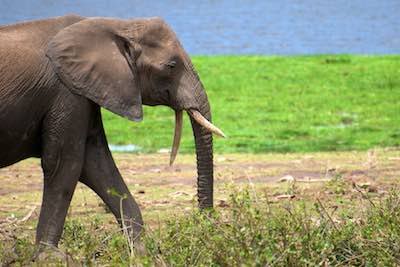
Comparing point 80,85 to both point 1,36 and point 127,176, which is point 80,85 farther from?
point 127,176

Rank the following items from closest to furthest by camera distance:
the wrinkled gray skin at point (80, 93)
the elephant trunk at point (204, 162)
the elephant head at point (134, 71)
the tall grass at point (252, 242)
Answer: the tall grass at point (252, 242) → the wrinkled gray skin at point (80, 93) → the elephant head at point (134, 71) → the elephant trunk at point (204, 162)

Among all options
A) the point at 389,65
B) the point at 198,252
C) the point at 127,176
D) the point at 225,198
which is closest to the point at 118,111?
the point at 198,252

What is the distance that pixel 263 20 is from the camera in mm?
49219

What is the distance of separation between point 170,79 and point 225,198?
307 cm

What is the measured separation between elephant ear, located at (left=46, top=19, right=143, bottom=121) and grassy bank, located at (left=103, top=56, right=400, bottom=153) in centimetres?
699

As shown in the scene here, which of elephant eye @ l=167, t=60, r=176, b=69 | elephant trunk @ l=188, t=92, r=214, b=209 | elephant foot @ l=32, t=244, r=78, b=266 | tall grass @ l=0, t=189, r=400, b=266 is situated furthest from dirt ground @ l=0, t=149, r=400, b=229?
tall grass @ l=0, t=189, r=400, b=266

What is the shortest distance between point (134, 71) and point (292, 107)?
9977 millimetres

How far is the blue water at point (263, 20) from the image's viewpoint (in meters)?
37.6

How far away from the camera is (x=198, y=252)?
8.53 m

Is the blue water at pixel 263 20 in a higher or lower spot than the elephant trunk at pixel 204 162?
lower

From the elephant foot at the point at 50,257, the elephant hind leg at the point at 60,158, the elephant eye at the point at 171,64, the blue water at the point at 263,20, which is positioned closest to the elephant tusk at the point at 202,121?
the elephant eye at the point at 171,64

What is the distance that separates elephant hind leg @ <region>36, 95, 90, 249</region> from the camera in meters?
9.73

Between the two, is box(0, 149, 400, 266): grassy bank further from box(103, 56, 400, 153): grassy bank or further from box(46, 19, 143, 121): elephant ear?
box(103, 56, 400, 153): grassy bank

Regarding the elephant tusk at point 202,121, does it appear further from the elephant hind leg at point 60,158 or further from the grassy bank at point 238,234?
the elephant hind leg at point 60,158
